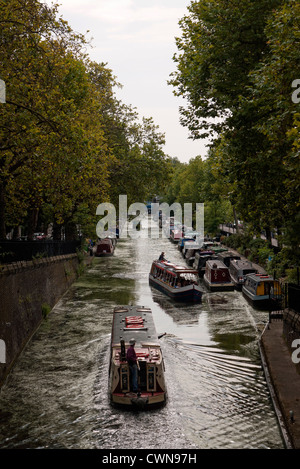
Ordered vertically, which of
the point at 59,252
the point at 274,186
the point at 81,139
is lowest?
the point at 59,252

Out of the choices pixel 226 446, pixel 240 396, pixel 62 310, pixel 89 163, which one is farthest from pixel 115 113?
pixel 226 446

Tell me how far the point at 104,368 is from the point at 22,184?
31.3 feet

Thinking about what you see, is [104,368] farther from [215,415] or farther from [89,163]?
[89,163]

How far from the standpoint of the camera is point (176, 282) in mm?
35250

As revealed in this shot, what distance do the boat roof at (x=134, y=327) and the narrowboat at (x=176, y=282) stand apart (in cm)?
984

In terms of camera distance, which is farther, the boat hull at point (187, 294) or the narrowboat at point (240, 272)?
the narrowboat at point (240, 272)

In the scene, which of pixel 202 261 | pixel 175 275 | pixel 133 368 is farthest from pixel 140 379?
pixel 202 261

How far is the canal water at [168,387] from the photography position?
47.5ft

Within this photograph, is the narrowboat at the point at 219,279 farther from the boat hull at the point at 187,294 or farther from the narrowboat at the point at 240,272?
the boat hull at the point at 187,294

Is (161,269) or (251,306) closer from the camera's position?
(251,306)

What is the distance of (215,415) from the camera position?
15938 mm

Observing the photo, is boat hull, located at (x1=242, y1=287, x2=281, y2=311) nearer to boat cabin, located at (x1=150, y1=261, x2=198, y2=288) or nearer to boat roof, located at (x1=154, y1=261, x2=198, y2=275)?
boat cabin, located at (x1=150, y1=261, x2=198, y2=288)

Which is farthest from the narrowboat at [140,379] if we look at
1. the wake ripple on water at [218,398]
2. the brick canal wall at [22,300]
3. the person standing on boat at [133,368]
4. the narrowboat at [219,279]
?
the narrowboat at [219,279]
